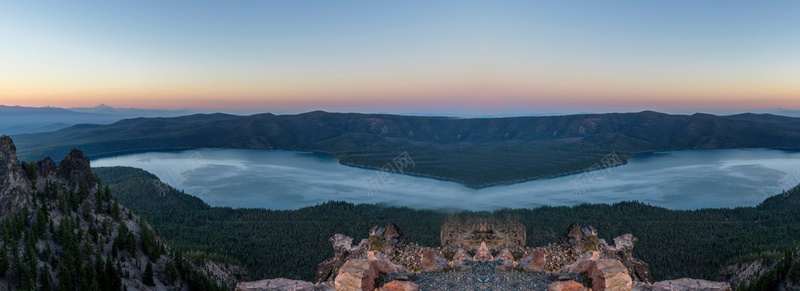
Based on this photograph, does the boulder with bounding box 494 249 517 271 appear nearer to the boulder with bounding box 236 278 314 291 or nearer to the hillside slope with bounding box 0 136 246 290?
the boulder with bounding box 236 278 314 291

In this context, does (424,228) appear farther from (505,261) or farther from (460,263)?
(460,263)

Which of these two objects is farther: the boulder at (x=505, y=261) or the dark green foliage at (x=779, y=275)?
the dark green foliage at (x=779, y=275)

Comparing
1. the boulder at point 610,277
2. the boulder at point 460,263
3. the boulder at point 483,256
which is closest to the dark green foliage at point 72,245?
the boulder at point 460,263

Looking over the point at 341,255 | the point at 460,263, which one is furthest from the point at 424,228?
the point at 460,263

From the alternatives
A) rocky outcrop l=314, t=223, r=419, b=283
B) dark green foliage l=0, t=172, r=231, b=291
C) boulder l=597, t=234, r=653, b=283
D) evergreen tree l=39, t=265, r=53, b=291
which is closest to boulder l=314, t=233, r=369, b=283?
rocky outcrop l=314, t=223, r=419, b=283

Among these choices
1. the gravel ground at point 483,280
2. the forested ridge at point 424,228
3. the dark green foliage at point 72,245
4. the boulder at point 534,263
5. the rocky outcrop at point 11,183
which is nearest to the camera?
the gravel ground at point 483,280

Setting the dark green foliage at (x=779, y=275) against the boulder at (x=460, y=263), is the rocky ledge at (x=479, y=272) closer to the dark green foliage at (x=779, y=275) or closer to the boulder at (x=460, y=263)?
the boulder at (x=460, y=263)

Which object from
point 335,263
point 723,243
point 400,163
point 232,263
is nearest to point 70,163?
point 232,263

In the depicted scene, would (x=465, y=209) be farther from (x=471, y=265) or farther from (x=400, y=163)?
(x=400, y=163)
